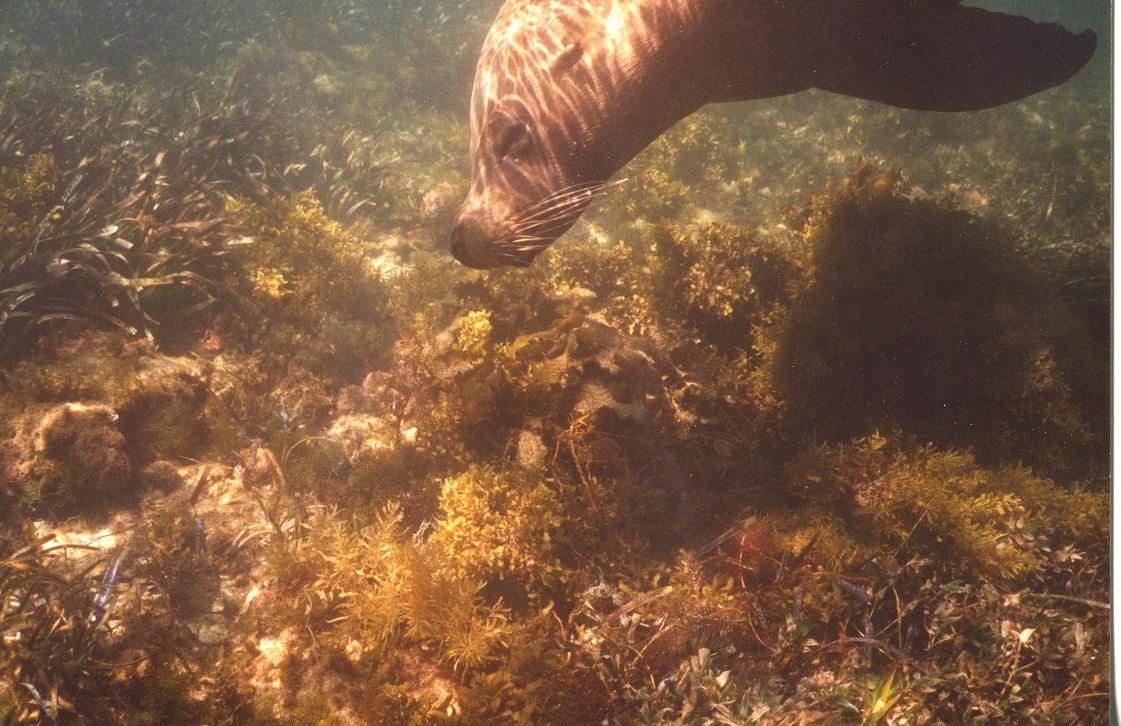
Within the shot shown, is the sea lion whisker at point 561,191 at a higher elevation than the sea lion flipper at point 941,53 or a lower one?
lower

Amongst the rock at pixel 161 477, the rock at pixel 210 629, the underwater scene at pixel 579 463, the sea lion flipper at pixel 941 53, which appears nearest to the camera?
the underwater scene at pixel 579 463

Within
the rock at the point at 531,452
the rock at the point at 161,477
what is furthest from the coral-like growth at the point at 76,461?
the rock at the point at 531,452

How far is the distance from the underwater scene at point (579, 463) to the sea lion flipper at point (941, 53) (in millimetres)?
41

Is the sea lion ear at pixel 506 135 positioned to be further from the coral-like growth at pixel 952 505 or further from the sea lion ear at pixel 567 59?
the coral-like growth at pixel 952 505

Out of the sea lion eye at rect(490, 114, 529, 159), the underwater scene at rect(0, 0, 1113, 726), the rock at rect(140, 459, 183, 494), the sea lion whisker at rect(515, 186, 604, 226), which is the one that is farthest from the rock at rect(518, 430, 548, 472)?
the rock at rect(140, 459, 183, 494)

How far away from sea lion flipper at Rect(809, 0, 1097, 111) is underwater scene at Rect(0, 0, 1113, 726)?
41 mm

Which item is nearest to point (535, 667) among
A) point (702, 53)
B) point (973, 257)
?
point (702, 53)

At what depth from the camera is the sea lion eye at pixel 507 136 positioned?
3.08 meters

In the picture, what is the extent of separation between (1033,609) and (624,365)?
291 centimetres

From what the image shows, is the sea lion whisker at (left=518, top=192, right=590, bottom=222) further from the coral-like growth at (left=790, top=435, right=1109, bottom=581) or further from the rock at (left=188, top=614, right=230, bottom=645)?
the rock at (left=188, top=614, right=230, bottom=645)

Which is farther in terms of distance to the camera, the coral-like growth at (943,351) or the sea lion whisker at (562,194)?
the coral-like growth at (943,351)

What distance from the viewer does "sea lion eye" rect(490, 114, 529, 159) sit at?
121 inches

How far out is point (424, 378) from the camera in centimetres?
462

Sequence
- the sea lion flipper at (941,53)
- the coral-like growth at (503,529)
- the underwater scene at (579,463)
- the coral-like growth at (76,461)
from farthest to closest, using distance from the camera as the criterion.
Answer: the coral-like growth at (76,461), the coral-like growth at (503,529), the sea lion flipper at (941,53), the underwater scene at (579,463)
